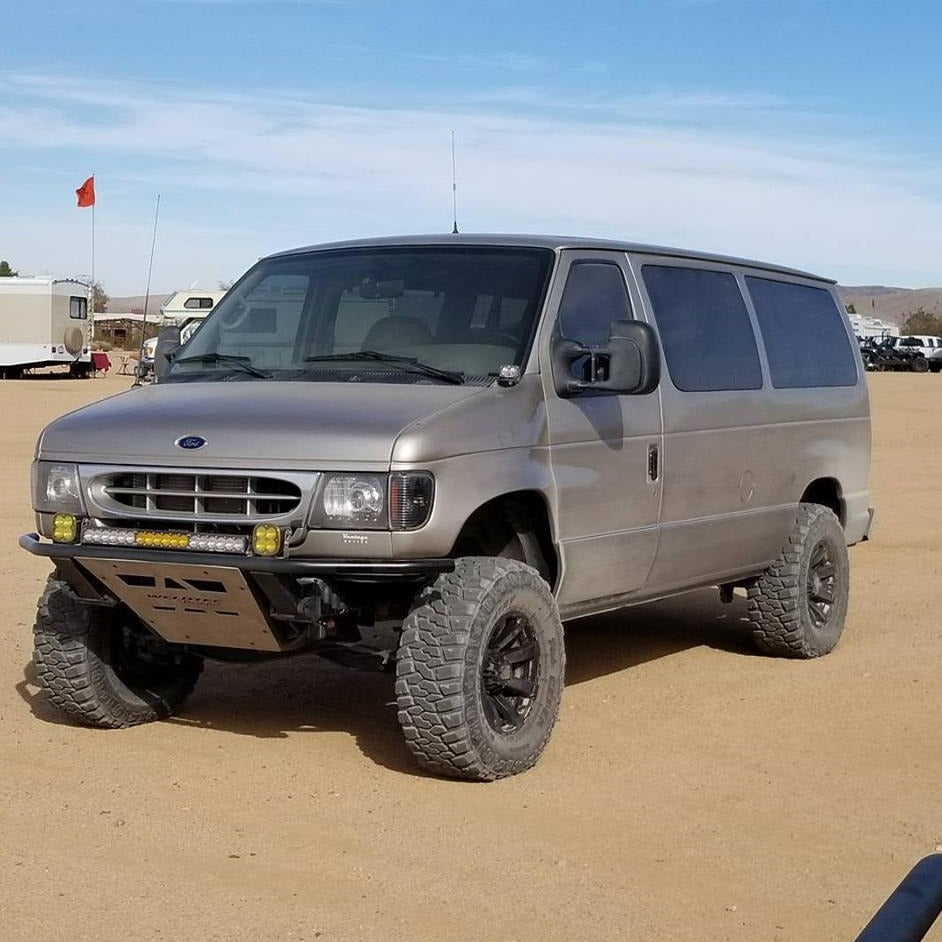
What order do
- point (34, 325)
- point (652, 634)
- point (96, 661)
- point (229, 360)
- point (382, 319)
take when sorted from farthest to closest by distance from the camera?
point (34, 325) → point (652, 634) → point (229, 360) → point (382, 319) → point (96, 661)

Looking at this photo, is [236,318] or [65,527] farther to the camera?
[236,318]

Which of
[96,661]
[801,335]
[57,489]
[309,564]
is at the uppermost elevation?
[801,335]

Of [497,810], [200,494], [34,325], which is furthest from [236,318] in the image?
[34,325]

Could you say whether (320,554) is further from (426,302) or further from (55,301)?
(55,301)

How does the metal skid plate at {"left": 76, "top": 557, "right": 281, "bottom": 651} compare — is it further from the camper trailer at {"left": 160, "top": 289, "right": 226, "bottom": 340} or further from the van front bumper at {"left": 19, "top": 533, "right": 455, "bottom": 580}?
the camper trailer at {"left": 160, "top": 289, "right": 226, "bottom": 340}

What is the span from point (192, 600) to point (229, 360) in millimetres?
1400

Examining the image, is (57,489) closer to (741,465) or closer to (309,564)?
(309,564)

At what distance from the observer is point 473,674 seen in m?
6.15

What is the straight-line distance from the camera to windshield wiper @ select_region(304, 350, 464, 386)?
21.8 ft

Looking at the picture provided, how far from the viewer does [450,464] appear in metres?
6.09

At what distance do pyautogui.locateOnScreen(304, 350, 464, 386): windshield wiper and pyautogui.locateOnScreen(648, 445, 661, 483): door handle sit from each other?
117cm

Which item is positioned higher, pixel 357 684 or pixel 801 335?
pixel 801 335

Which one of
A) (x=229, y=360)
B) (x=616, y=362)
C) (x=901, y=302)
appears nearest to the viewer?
(x=616, y=362)

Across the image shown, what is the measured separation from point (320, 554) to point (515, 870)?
1384 millimetres
